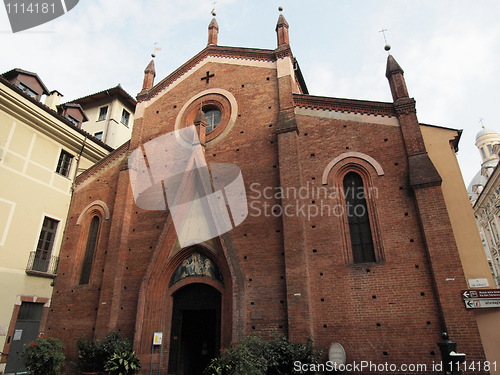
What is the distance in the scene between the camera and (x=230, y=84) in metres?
14.8

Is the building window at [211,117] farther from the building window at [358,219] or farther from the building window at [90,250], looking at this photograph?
the building window at [90,250]

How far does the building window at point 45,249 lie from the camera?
14.1 m

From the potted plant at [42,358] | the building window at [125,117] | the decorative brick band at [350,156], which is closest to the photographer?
the potted plant at [42,358]

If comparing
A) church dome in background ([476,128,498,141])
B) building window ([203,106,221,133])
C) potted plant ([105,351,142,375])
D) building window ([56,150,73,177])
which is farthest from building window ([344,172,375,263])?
church dome in background ([476,128,498,141])

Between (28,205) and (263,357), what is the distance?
11485 millimetres

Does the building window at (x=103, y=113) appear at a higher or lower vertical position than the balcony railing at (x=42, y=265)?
higher

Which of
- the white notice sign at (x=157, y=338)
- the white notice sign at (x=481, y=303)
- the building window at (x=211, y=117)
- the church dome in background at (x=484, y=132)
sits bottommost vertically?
the white notice sign at (x=157, y=338)

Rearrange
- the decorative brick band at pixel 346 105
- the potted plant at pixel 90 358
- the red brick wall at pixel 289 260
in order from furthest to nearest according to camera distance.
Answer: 1. the decorative brick band at pixel 346 105
2. the potted plant at pixel 90 358
3. the red brick wall at pixel 289 260

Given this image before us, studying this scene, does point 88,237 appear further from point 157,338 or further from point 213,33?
point 213,33

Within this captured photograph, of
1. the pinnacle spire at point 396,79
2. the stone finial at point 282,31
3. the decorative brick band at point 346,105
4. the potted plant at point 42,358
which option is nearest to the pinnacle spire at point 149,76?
the stone finial at point 282,31

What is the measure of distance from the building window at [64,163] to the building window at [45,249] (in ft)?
7.88

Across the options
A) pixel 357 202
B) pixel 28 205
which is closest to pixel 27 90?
pixel 28 205

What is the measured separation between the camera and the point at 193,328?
12094mm

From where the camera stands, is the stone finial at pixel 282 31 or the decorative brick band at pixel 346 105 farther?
the stone finial at pixel 282 31
